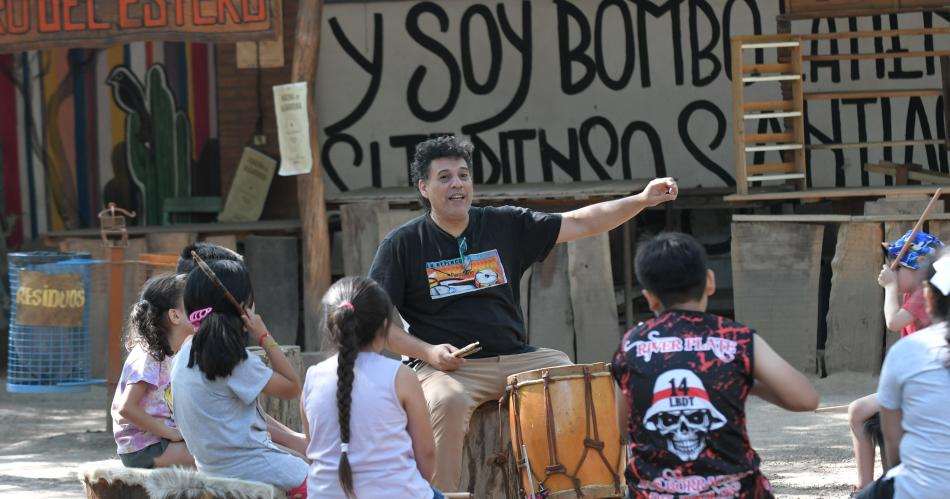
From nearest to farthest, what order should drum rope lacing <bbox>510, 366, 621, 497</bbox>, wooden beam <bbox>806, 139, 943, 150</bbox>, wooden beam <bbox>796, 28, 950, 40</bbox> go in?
1. drum rope lacing <bbox>510, 366, 621, 497</bbox>
2. wooden beam <bbox>796, 28, 950, 40</bbox>
3. wooden beam <bbox>806, 139, 943, 150</bbox>

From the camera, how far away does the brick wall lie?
11211 mm

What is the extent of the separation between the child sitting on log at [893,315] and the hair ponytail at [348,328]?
2226 millimetres

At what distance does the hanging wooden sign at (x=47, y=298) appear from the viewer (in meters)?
8.00

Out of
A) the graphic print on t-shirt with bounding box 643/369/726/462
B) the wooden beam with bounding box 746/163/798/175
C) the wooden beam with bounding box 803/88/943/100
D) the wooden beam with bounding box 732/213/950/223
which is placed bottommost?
the graphic print on t-shirt with bounding box 643/369/726/462

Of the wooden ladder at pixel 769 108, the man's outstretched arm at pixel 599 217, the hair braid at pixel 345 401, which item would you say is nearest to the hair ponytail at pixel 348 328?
the hair braid at pixel 345 401

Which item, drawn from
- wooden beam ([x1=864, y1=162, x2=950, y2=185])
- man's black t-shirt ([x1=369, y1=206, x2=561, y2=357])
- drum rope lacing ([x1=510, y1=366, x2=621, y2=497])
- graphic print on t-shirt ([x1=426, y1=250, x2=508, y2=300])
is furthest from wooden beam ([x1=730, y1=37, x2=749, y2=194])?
drum rope lacing ([x1=510, y1=366, x2=621, y2=497])

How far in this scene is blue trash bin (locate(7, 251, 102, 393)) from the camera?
8.01m

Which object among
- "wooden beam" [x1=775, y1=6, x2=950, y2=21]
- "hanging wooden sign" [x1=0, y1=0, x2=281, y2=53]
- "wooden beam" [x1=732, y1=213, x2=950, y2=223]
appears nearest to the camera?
"hanging wooden sign" [x1=0, y1=0, x2=281, y2=53]

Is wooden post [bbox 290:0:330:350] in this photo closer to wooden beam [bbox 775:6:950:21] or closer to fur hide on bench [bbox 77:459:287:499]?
wooden beam [bbox 775:6:950:21]

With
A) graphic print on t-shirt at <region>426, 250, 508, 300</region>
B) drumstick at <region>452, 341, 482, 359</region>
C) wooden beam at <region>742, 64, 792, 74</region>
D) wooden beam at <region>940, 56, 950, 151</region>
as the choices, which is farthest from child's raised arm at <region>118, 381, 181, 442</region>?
wooden beam at <region>940, 56, 950, 151</region>

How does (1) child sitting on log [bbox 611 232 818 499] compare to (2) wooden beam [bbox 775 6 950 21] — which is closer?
(1) child sitting on log [bbox 611 232 818 499]

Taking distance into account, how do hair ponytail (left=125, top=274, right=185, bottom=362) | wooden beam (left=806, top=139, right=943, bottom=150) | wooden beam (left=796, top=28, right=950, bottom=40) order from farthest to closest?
wooden beam (left=806, top=139, right=943, bottom=150)
wooden beam (left=796, top=28, right=950, bottom=40)
hair ponytail (left=125, top=274, right=185, bottom=362)

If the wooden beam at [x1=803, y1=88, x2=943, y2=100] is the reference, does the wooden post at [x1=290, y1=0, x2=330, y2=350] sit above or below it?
below

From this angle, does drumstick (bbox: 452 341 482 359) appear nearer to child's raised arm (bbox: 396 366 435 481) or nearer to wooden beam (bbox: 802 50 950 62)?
child's raised arm (bbox: 396 366 435 481)
